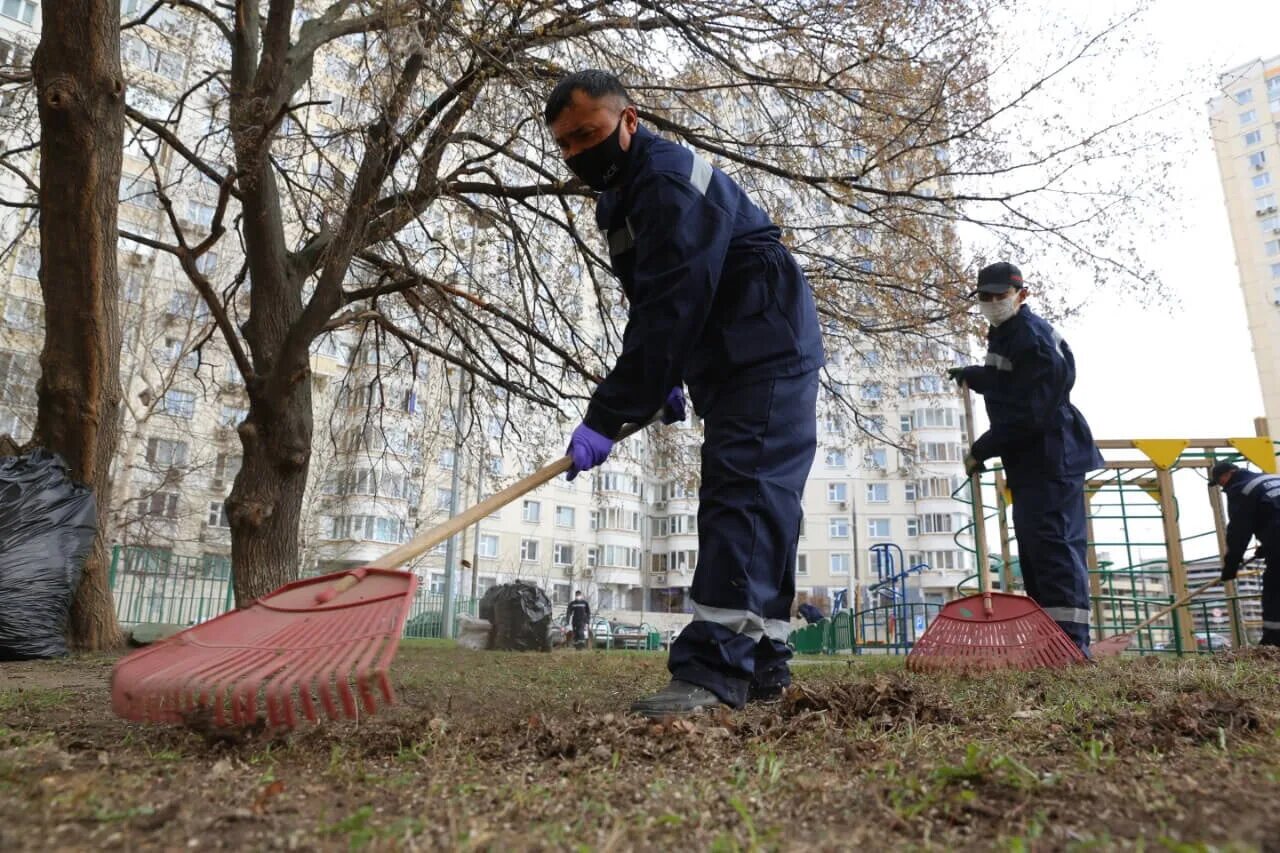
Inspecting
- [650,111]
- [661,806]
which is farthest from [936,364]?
[661,806]

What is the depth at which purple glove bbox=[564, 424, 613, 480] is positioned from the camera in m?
2.58

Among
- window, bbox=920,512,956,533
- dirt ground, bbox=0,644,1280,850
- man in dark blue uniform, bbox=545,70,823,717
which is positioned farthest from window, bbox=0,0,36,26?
window, bbox=920,512,956,533

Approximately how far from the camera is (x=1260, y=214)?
6062 centimetres

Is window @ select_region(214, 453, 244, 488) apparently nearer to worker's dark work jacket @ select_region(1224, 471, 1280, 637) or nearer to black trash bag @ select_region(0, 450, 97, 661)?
black trash bag @ select_region(0, 450, 97, 661)

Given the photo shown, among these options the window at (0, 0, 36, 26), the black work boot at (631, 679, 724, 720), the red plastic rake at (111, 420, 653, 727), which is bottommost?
the black work boot at (631, 679, 724, 720)

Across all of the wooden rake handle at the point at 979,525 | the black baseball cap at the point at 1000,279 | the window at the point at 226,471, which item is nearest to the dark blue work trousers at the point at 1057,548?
the wooden rake handle at the point at 979,525

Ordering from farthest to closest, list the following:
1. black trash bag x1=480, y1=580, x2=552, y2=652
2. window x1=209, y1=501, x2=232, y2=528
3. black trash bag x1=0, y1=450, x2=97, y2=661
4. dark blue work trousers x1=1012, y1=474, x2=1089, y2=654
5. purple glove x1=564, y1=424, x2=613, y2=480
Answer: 1. window x1=209, y1=501, x2=232, y2=528
2. black trash bag x1=480, y1=580, x2=552, y2=652
3. black trash bag x1=0, y1=450, x2=97, y2=661
4. dark blue work trousers x1=1012, y1=474, x2=1089, y2=654
5. purple glove x1=564, y1=424, x2=613, y2=480

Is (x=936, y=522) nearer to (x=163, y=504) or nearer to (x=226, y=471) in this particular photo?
(x=226, y=471)

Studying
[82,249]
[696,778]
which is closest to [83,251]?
[82,249]

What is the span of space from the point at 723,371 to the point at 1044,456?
2.68 metres

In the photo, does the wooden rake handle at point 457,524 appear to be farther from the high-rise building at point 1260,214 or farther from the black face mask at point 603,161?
the high-rise building at point 1260,214

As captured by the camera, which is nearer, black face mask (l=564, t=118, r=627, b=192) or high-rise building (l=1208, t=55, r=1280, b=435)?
black face mask (l=564, t=118, r=627, b=192)

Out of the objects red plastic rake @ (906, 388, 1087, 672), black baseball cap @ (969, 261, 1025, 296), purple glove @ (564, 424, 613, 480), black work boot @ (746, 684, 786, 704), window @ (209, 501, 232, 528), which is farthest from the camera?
window @ (209, 501, 232, 528)

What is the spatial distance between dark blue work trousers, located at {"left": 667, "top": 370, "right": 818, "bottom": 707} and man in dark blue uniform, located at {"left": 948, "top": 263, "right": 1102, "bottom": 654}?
2.29 meters
